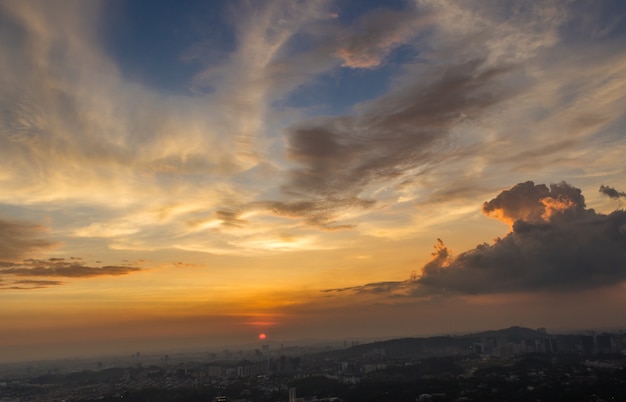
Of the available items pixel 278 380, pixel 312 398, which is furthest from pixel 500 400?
pixel 278 380

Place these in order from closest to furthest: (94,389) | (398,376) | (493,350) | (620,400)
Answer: (620,400), (398,376), (94,389), (493,350)

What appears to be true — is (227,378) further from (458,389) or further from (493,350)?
(493,350)

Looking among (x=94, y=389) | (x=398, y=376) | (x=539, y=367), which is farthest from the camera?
(x=94, y=389)

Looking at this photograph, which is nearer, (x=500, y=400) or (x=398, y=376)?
(x=500, y=400)

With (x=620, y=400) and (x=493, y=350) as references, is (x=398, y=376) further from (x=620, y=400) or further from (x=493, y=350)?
(x=493, y=350)

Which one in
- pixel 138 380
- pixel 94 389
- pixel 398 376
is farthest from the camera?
pixel 138 380

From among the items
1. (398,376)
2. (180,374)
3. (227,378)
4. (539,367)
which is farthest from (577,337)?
(180,374)

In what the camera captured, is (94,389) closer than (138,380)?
Yes

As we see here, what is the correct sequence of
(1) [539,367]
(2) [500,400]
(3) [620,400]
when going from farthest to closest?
(1) [539,367], (2) [500,400], (3) [620,400]
